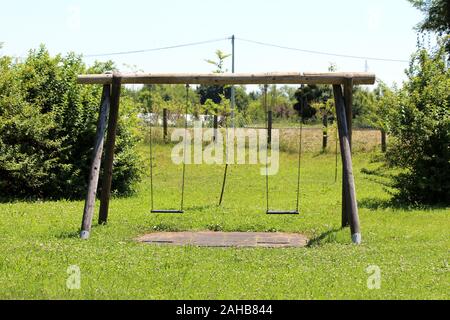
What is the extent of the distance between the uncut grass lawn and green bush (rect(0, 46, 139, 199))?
3.24 ft

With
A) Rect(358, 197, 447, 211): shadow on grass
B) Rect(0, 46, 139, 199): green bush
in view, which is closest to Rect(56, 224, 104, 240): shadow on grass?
Rect(0, 46, 139, 199): green bush

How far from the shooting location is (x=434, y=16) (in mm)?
33531

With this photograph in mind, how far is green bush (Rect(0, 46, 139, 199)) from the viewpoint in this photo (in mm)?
15047

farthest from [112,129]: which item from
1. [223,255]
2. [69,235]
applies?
[223,255]

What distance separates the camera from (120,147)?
52.6 feet

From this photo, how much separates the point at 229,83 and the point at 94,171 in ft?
8.30

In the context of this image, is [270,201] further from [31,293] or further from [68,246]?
[31,293]

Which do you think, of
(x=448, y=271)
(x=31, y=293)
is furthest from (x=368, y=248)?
(x=31, y=293)

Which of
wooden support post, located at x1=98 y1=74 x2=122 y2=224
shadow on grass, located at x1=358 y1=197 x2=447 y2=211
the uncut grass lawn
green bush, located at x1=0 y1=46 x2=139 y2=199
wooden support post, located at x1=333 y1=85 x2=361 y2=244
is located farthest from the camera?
green bush, located at x1=0 y1=46 x2=139 y2=199

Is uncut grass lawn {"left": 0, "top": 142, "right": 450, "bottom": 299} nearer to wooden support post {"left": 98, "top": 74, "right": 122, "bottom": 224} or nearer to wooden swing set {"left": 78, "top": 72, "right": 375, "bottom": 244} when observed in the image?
wooden swing set {"left": 78, "top": 72, "right": 375, "bottom": 244}

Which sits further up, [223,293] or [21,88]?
[21,88]

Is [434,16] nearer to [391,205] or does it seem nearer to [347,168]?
[391,205]
